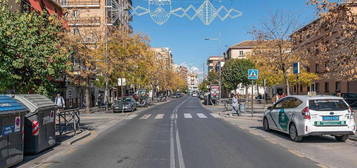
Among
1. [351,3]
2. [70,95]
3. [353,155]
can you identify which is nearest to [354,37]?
[351,3]

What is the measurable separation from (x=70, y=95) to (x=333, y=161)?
30.8 meters

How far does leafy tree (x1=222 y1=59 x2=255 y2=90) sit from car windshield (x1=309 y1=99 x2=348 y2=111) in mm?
45272

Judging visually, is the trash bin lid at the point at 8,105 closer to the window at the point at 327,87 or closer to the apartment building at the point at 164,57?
the window at the point at 327,87

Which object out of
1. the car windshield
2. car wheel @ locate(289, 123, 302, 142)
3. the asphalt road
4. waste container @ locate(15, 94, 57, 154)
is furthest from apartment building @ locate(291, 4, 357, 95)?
waste container @ locate(15, 94, 57, 154)

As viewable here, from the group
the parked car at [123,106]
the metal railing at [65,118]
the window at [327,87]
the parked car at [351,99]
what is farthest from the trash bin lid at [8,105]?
the window at [327,87]

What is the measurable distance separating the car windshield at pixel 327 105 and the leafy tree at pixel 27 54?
857 centimetres

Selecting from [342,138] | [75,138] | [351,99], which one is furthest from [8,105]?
[351,99]

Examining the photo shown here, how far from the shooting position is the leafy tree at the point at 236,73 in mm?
55781

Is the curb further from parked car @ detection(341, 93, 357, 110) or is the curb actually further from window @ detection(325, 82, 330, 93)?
window @ detection(325, 82, 330, 93)

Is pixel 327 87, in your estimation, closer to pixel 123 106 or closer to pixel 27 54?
pixel 123 106

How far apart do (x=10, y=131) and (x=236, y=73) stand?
51.2m

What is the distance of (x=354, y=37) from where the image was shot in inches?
440

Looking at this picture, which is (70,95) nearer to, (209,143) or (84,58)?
(84,58)

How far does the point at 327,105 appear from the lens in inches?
403
